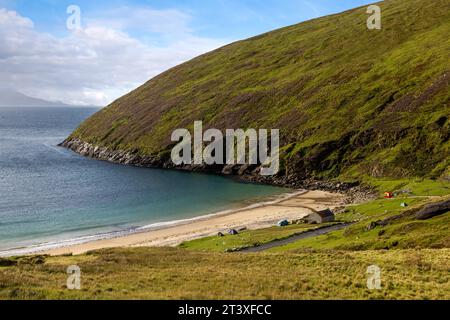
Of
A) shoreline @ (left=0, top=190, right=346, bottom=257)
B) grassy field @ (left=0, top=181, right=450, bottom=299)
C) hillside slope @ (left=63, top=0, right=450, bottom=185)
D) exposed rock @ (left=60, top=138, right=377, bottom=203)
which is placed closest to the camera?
grassy field @ (left=0, top=181, right=450, bottom=299)

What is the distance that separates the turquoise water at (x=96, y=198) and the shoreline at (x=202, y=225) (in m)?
3.80

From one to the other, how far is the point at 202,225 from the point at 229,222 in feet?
19.3

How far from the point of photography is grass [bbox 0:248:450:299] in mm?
30453

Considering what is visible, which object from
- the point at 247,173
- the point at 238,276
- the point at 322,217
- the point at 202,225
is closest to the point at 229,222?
the point at 202,225

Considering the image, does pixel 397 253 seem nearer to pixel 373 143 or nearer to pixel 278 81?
pixel 373 143

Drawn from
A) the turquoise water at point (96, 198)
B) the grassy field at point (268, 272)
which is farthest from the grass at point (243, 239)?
the turquoise water at point (96, 198)

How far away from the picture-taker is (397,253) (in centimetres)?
5031

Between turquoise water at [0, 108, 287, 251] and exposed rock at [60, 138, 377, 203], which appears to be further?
exposed rock at [60, 138, 377, 203]

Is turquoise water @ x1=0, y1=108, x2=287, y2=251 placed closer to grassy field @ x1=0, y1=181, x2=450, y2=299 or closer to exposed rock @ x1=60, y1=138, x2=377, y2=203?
exposed rock @ x1=60, y1=138, x2=377, y2=203

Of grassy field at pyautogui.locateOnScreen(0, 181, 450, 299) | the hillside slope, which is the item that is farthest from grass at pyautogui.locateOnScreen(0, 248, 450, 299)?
the hillside slope

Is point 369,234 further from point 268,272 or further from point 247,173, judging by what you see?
point 247,173

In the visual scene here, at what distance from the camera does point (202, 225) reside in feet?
297

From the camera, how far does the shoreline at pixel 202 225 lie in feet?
248

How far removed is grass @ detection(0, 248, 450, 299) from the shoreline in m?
25.6
